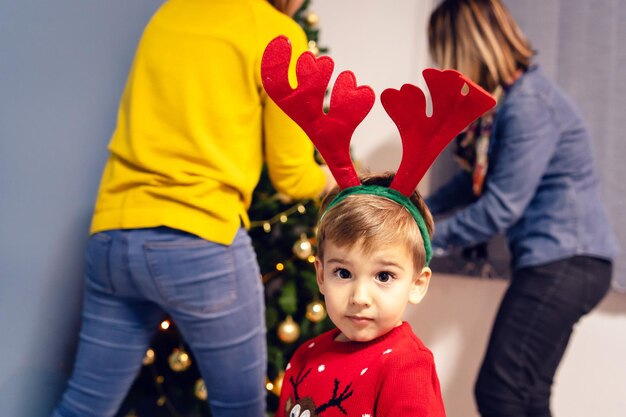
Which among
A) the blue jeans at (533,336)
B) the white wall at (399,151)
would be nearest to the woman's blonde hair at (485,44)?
the white wall at (399,151)

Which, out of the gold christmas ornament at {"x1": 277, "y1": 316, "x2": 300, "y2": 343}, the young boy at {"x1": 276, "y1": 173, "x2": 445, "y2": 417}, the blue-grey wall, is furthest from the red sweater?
the blue-grey wall

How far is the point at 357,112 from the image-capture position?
0.90m

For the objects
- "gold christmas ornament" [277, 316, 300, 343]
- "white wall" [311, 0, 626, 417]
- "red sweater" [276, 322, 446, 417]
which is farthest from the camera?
"white wall" [311, 0, 626, 417]

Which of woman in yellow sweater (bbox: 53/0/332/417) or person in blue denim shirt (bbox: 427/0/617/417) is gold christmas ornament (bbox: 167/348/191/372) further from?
person in blue denim shirt (bbox: 427/0/617/417)

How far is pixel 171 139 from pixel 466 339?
140 centimetres

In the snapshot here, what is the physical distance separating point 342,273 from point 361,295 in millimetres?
56

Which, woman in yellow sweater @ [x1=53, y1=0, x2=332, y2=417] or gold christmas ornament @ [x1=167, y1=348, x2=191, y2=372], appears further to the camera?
gold christmas ornament @ [x1=167, y1=348, x2=191, y2=372]

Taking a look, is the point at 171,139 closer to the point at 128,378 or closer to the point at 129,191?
the point at 129,191

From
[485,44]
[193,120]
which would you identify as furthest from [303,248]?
[485,44]

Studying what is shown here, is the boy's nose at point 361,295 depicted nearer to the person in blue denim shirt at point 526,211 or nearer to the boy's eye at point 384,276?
the boy's eye at point 384,276

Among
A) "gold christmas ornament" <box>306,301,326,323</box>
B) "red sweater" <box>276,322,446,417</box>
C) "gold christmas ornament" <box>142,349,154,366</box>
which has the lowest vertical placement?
"gold christmas ornament" <box>142,349,154,366</box>

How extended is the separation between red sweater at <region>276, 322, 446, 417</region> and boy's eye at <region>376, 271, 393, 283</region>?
88 mm

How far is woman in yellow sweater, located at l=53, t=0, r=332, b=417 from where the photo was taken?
1204 millimetres

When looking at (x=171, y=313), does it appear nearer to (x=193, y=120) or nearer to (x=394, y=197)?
(x=193, y=120)
